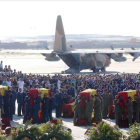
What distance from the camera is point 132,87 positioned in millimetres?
24312

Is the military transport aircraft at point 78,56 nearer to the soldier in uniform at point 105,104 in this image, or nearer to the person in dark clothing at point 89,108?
the soldier in uniform at point 105,104

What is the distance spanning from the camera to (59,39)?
45.8 metres

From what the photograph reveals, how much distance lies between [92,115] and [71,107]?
6.23 ft

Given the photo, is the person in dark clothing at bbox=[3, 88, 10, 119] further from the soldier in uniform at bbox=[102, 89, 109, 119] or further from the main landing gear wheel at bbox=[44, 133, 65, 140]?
the main landing gear wheel at bbox=[44, 133, 65, 140]

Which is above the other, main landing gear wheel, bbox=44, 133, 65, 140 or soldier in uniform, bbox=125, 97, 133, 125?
main landing gear wheel, bbox=44, 133, 65, 140

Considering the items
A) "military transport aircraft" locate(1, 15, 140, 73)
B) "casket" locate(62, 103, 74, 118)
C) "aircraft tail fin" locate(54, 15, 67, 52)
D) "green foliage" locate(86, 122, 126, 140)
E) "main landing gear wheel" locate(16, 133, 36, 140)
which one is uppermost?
"aircraft tail fin" locate(54, 15, 67, 52)

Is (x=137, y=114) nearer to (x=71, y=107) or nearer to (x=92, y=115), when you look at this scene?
(x=92, y=115)

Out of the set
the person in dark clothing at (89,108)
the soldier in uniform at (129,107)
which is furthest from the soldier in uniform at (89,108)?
the soldier in uniform at (129,107)

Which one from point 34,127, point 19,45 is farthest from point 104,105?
point 19,45

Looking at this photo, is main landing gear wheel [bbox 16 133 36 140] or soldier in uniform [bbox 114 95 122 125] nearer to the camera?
main landing gear wheel [bbox 16 133 36 140]

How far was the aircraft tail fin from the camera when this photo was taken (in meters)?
45.2

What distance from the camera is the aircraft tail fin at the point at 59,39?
148 feet

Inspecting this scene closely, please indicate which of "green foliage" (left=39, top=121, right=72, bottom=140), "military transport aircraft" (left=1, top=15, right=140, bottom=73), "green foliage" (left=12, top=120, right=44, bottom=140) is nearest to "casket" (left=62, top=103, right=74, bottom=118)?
"green foliage" (left=39, top=121, right=72, bottom=140)

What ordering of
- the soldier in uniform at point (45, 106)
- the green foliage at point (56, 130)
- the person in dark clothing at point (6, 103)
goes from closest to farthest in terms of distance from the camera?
the green foliage at point (56, 130) < the soldier in uniform at point (45, 106) < the person in dark clothing at point (6, 103)
